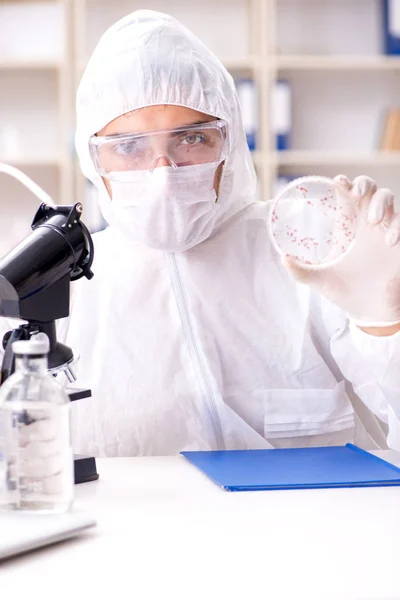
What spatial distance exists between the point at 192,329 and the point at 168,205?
246 mm

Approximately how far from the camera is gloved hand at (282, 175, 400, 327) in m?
1.16

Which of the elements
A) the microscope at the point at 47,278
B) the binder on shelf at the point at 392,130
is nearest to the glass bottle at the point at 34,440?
the microscope at the point at 47,278

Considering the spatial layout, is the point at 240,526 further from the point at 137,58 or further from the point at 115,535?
the point at 137,58

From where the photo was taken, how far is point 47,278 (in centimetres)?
101

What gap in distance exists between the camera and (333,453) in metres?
1.26

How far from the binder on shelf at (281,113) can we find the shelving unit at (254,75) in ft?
0.10

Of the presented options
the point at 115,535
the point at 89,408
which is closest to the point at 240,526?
the point at 115,535

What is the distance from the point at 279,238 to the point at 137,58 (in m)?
0.45

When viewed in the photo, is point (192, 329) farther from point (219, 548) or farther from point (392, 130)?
point (392, 130)

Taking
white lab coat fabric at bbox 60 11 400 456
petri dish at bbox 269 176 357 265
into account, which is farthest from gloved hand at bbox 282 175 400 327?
white lab coat fabric at bbox 60 11 400 456

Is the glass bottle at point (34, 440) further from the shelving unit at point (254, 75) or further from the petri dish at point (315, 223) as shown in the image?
the shelving unit at point (254, 75)

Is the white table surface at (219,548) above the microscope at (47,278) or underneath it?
underneath

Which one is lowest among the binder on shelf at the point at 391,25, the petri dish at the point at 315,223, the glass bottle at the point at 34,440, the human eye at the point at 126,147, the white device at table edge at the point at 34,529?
the white device at table edge at the point at 34,529

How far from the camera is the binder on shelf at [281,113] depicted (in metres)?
3.58
